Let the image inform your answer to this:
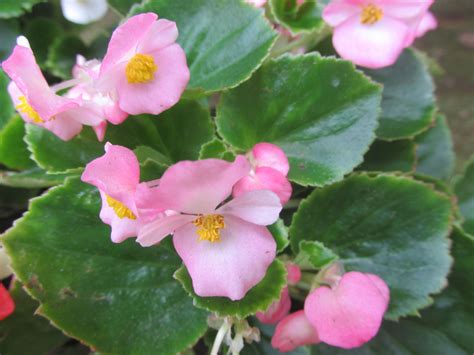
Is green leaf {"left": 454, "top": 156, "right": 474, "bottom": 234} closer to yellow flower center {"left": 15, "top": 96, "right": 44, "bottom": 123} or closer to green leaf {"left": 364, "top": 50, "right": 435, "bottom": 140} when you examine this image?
green leaf {"left": 364, "top": 50, "right": 435, "bottom": 140}

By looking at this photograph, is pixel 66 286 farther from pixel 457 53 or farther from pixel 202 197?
pixel 457 53

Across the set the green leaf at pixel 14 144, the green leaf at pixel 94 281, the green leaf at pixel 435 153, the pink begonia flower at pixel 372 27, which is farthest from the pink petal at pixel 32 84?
the green leaf at pixel 435 153

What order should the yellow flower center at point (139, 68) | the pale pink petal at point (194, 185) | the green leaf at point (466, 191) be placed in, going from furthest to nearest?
the green leaf at point (466, 191)
the yellow flower center at point (139, 68)
the pale pink petal at point (194, 185)

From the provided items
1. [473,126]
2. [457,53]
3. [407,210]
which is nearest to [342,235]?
[407,210]

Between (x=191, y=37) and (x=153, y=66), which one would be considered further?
(x=191, y=37)

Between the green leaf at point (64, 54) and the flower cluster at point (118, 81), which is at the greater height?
the flower cluster at point (118, 81)

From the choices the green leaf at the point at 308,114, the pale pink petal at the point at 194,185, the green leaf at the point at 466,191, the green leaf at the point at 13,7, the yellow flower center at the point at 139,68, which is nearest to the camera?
the pale pink petal at the point at 194,185

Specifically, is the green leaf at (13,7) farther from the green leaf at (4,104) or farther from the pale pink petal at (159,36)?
the pale pink petal at (159,36)
